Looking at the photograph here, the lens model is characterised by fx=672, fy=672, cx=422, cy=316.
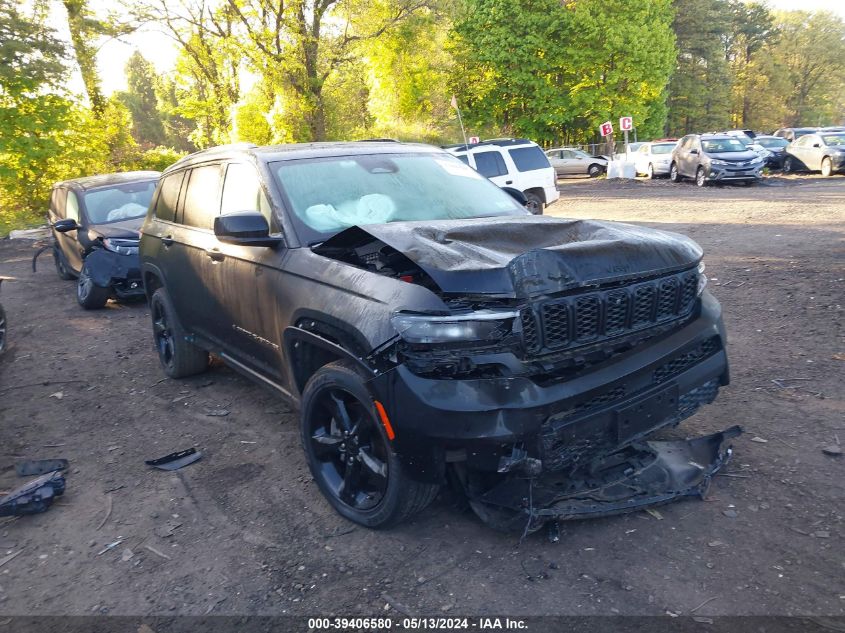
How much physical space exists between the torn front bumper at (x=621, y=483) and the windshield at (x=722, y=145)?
69.0 ft

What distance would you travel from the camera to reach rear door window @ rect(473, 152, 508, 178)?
1542 cm

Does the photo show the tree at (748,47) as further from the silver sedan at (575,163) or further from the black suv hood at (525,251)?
the black suv hood at (525,251)

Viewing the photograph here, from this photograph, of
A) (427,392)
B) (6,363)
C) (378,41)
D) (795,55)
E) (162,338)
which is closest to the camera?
(427,392)

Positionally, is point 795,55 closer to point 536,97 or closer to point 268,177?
point 536,97

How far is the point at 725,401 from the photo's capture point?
15.3 ft

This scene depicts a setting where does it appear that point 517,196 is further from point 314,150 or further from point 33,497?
point 33,497

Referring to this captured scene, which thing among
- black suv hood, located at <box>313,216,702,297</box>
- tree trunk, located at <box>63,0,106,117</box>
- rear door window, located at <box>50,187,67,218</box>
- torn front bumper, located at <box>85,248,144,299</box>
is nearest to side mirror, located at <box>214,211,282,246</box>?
black suv hood, located at <box>313,216,702,297</box>

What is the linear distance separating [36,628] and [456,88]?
3639 cm

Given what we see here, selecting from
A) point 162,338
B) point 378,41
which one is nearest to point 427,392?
point 162,338

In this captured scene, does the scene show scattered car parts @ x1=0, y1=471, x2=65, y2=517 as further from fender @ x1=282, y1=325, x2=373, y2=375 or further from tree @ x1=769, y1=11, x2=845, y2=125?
tree @ x1=769, y1=11, x2=845, y2=125

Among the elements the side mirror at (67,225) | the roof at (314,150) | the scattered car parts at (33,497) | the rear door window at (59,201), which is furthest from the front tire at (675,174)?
the scattered car parts at (33,497)

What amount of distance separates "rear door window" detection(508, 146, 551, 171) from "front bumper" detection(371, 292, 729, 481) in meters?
12.9

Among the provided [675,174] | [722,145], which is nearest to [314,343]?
[722,145]

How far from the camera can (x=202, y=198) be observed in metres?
5.21
